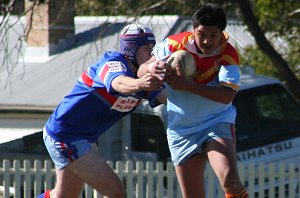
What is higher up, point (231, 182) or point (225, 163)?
point (225, 163)

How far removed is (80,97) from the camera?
6543 millimetres

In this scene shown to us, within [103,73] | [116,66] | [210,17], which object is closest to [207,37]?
[210,17]

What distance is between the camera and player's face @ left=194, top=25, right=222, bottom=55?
6.16 meters

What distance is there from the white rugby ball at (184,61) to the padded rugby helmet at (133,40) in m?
0.37

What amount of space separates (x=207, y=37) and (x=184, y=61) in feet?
0.98

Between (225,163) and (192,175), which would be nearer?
(225,163)

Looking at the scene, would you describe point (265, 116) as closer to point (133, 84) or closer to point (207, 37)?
point (207, 37)

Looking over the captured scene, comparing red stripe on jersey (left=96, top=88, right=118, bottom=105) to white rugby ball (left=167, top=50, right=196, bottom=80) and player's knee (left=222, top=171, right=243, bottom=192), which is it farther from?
player's knee (left=222, top=171, right=243, bottom=192)

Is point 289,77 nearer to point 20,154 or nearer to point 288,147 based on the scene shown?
point 288,147

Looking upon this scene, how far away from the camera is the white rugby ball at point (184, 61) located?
5.96 metres

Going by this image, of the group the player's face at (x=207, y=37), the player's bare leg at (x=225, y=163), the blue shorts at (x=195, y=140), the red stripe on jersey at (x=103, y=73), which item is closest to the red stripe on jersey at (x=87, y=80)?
the red stripe on jersey at (x=103, y=73)

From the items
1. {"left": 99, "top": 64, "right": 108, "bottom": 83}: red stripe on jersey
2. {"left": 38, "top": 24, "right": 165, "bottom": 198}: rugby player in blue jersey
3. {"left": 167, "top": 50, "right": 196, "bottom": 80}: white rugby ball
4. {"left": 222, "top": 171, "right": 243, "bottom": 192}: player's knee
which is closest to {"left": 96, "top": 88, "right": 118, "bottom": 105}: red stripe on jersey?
{"left": 38, "top": 24, "right": 165, "bottom": 198}: rugby player in blue jersey

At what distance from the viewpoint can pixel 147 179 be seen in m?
9.97

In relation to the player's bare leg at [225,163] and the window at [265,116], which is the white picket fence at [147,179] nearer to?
the window at [265,116]
